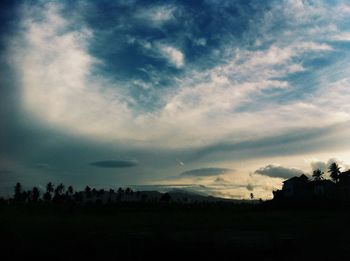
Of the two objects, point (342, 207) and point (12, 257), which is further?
point (342, 207)

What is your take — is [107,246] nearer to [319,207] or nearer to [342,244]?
[342,244]

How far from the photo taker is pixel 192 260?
10922 millimetres

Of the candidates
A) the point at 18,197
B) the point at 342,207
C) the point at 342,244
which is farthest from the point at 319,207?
the point at 18,197

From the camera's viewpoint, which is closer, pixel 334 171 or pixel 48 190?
pixel 334 171

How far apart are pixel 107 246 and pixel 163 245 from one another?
227 cm

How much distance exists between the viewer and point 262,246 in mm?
13289

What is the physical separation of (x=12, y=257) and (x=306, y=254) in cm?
929

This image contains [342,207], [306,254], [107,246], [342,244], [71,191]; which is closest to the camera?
[306,254]

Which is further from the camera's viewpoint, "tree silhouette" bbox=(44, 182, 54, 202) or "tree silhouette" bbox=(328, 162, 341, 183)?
"tree silhouette" bbox=(44, 182, 54, 202)

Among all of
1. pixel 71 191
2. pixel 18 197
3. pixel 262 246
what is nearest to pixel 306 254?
pixel 262 246

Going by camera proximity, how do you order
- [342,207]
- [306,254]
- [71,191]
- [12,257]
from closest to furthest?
[12,257] < [306,254] < [342,207] < [71,191]

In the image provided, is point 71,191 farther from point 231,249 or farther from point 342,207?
point 231,249

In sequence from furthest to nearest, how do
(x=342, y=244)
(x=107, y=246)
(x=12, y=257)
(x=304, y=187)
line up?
(x=304, y=187) → (x=342, y=244) → (x=107, y=246) → (x=12, y=257)

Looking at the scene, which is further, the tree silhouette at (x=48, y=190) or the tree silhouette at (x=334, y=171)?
the tree silhouette at (x=48, y=190)
